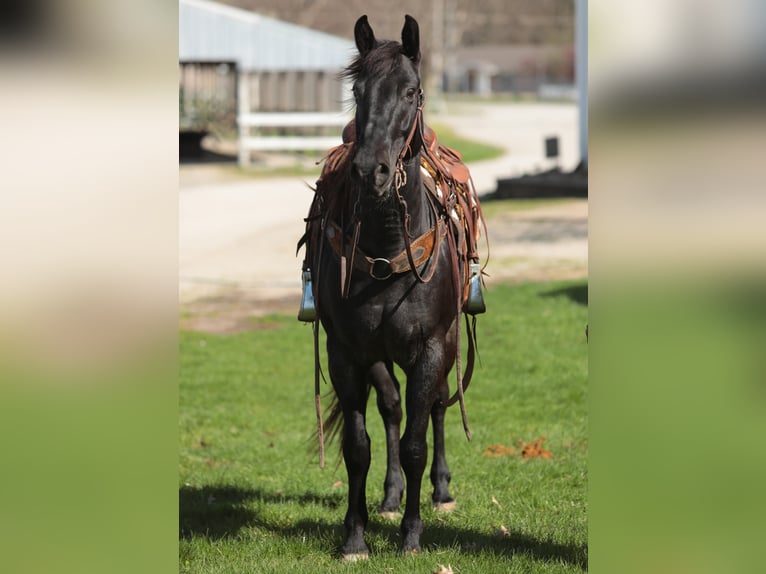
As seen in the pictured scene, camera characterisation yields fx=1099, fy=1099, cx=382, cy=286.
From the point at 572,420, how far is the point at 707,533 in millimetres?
4658

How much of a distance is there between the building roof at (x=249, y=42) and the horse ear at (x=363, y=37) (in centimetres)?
2530

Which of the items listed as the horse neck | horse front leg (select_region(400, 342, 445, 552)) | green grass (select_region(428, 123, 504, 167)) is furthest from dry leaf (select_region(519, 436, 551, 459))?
green grass (select_region(428, 123, 504, 167))

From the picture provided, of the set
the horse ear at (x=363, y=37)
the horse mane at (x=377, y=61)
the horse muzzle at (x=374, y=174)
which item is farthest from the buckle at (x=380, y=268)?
the horse ear at (x=363, y=37)

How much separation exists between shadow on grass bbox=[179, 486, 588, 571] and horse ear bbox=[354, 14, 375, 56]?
2395 millimetres

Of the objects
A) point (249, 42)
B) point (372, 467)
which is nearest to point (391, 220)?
point (372, 467)

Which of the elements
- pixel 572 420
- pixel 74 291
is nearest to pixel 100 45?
pixel 74 291

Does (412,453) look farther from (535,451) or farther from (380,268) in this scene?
(535,451)

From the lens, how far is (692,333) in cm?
→ 326

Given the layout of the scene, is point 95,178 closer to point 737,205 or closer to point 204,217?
point 737,205

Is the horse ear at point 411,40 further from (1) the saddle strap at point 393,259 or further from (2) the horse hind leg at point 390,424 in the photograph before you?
(2) the horse hind leg at point 390,424

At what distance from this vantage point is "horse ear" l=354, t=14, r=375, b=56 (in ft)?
15.6

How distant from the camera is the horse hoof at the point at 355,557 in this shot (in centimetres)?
526

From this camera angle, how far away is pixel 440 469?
20.4 ft

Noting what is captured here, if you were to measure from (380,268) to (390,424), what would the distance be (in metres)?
0.92
